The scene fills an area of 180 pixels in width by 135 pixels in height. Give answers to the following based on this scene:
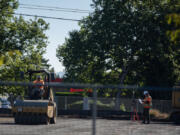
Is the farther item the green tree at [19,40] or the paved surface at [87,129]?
the green tree at [19,40]

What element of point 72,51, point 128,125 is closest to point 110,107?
point 128,125

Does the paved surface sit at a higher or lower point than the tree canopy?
lower

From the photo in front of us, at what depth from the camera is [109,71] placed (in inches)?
1866

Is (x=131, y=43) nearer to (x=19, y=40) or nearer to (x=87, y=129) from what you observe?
(x=19, y=40)

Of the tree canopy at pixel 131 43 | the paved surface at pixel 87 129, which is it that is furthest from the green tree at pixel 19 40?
the paved surface at pixel 87 129

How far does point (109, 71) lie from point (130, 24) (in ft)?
28.9

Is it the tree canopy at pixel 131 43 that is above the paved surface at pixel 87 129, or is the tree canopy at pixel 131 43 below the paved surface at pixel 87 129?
above

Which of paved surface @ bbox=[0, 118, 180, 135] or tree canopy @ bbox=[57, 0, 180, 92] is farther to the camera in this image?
tree canopy @ bbox=[57, 0, 180, 92]

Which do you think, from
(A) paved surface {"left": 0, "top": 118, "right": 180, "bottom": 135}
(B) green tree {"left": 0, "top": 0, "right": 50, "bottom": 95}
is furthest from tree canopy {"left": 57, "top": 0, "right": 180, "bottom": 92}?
(A) paved surface {"left": 0, "top": 118, "right": 180, "bottom": 135}

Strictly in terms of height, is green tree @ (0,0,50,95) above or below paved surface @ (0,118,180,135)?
above

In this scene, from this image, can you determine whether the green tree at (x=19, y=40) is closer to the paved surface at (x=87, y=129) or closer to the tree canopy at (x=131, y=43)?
the tree canopy at (x=131, y=43)

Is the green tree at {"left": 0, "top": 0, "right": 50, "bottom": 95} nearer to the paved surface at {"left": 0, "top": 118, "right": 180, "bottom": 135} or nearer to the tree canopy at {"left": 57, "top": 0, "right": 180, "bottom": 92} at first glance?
the tree canopy at {"left": 57, "top": 0, "right": 180, "bottom": 92}

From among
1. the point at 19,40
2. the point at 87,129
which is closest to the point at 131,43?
the point at 19,40

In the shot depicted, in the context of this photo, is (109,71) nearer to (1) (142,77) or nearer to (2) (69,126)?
(1) (142,77)
